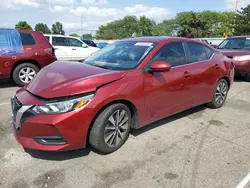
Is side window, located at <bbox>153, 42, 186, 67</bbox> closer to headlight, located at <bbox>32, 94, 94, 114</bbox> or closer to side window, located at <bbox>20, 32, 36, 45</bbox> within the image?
headlight, located at <bbox>32, 94, 94, 114</bbox>

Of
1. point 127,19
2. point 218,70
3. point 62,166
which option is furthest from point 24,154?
point 127,19

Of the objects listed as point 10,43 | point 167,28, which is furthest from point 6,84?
point 167,28

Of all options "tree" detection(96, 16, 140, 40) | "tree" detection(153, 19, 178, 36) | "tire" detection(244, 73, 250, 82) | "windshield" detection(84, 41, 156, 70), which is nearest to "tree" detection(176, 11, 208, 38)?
"tree" detection(153, 19, 178, 36)

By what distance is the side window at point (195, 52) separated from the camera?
14.8ft

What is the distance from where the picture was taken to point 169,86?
3947 mm

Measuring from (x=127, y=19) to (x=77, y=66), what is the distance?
355 ft

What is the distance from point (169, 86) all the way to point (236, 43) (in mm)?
6651

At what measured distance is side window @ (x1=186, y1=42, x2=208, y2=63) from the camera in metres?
4.52

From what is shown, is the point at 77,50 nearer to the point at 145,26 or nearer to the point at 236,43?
the point at 236,43

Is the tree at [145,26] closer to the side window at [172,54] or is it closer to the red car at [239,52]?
the red car at [239,52]

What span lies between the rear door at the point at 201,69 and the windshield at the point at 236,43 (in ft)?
15.7

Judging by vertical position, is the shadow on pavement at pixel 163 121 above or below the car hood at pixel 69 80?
below

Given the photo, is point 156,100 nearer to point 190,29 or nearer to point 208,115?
point 208,115

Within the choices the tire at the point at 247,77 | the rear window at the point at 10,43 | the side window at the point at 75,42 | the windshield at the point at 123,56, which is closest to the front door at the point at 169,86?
the windshield at the point at 123,56
